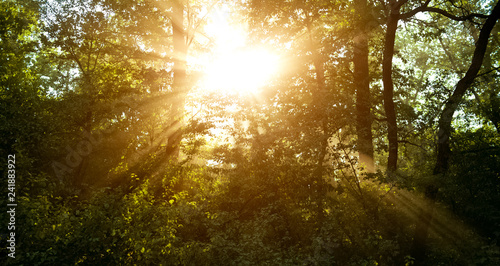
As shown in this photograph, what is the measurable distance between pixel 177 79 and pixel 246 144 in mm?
7389

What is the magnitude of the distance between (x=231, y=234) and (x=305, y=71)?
22.3 ft

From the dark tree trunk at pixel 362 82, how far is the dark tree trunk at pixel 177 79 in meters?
8.36

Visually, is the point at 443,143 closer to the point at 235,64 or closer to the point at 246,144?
the point at 246,144

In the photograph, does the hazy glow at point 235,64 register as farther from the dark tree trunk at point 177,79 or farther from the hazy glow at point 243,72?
the dark tree trunk at point 177,79

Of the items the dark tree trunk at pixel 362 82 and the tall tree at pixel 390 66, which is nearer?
the tall tree at pixel 390 66

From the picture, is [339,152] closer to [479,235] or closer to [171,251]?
[479,235]

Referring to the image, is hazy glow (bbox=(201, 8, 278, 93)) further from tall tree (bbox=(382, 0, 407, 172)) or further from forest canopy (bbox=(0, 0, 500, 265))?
tall tree (bbox=(382, 0, 407, 172))

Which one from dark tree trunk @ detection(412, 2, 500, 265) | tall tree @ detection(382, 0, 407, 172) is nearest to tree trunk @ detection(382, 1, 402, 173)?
tall tree @ detection(382, 0, 407, 172)

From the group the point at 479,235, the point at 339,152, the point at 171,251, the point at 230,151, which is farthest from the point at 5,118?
the point at 479,235

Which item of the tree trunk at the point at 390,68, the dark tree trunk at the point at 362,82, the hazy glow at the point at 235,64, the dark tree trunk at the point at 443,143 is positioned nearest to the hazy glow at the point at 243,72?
the hazy glow at the point at 235,64

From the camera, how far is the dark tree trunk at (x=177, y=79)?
17.1 meters

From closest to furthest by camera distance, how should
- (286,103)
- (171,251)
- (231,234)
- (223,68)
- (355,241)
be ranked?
(171,251)
(355,241)
(231,234)
(286,103)
(223,68)

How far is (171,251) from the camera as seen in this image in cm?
808

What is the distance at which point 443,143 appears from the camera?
10.6m
